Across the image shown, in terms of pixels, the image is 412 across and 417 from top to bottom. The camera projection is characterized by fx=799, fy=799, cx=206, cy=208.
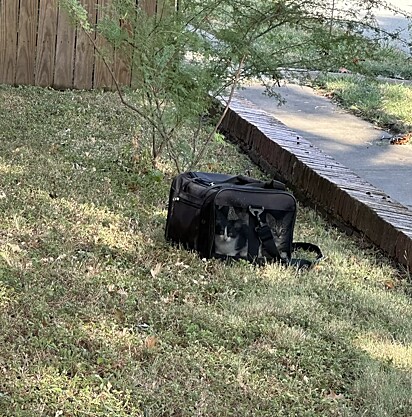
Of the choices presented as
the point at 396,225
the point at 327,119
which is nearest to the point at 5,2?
the point at 327,119

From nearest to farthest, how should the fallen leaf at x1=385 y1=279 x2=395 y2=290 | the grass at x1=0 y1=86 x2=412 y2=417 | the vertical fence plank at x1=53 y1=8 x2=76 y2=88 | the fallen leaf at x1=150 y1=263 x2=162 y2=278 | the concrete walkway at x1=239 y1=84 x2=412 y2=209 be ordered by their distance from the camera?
the grass at x1=0 y1=86 x2=412 y2=417 → the fallen leaf at x1=150 y1=263 x2=162 y2=278 → the fallen leaf at x1=385 y1=279 x2=395 y2=290 → the concrete walkway at x1=239 y1=84 x2=412 y2=209 → the vertical fence plank at x1=53 y1=8 x2=76 y2=88

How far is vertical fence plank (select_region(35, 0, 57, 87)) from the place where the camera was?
21.8 feet

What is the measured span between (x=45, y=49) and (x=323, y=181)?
323 cm

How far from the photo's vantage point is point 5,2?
6547 mm

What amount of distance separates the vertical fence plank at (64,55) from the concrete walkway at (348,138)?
Answer: 152cm

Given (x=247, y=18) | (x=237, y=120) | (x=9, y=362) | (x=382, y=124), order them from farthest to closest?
(x=382, y=124) → (x=237, y=120) → (x=247, y=18) → (x=9, y=362)

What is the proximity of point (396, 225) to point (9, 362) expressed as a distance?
2071 mm

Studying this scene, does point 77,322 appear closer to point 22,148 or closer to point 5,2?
point 22,148

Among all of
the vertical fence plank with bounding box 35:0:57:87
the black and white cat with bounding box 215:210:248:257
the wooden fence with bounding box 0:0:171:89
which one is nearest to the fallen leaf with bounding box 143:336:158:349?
the black and white cat with bounding box 215:210:248:257

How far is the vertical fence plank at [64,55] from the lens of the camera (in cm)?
673

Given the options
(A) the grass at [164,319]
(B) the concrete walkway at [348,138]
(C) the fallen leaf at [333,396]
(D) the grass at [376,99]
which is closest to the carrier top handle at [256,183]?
(A) the grass at [164,319]

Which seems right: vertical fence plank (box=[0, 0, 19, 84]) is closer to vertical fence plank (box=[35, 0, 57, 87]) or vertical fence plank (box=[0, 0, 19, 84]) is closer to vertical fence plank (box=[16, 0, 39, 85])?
vertical fence plank (box=[16, 0, 39, 85])

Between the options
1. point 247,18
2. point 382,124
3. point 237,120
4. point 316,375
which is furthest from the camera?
point 382,124

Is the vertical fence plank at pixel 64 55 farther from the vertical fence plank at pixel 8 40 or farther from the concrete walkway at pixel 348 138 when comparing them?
the concrete walkway at pixel 348 138
